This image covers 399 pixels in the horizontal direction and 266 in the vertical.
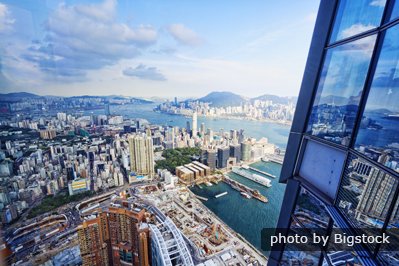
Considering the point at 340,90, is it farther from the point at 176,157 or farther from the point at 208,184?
the point at 176,157

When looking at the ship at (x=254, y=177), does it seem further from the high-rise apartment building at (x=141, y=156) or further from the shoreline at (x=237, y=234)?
the high-rise apartment building at (x=141, y=156)

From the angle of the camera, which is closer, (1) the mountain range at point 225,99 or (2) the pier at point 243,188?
(2) the pier at point 243,188

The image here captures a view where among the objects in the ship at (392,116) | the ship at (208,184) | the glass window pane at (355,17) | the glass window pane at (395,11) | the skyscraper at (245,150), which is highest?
the glass window pane at (355,17)

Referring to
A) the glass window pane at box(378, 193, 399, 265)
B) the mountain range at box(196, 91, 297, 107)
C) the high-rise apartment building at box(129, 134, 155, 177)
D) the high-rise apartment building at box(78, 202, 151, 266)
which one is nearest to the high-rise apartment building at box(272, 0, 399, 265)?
the glass window pane at box(378, 193, 399, 265)

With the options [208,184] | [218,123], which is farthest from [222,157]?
[218,123]

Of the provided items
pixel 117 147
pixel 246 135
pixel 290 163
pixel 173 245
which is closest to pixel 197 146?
pixel 246 135

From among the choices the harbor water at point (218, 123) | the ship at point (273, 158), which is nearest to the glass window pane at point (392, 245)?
the harbor water at point (218, 123)

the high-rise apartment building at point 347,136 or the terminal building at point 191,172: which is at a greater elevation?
the high-rise apartment building at point 347,136

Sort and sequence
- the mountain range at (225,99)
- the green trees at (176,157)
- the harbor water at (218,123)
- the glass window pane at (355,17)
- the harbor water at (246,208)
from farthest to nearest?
the mountain range at (225,99) → the harbor water at (218,123) → the green trees at (176,157) → the harbor water at (246,208) → the glass window pane at (355,17)
